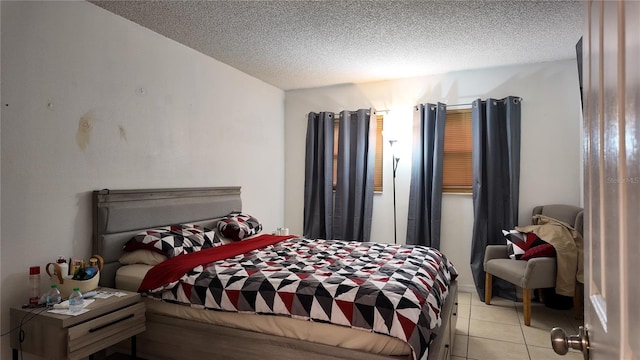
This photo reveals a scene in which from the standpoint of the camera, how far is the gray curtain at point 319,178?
5082 mm

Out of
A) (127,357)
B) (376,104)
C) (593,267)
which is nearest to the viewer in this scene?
(593,267)

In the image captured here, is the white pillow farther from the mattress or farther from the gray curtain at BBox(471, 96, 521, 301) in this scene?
the gray curtain at BBox(471, 96, 521, 301)

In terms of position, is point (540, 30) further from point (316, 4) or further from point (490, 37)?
point (316, 4)

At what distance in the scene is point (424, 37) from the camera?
3.46m

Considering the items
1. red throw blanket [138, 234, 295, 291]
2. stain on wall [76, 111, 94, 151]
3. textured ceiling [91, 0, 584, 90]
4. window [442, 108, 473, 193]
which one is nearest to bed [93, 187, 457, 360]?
red throw blanket [138, 234, 295, 291]

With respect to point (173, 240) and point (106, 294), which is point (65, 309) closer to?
point (106, 294)

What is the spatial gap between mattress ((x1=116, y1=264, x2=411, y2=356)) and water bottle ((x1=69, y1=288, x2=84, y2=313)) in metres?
0.46

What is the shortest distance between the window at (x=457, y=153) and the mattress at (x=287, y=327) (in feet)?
9.87

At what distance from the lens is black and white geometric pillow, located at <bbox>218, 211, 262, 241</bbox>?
12.0 ft

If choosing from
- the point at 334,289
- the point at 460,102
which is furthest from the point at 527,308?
the point at 460,102

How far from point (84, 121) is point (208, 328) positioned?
1757 mm

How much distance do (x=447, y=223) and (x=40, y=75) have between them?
4228 millimetres

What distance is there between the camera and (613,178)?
554mm

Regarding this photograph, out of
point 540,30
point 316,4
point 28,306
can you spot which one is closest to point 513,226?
point 540,30
